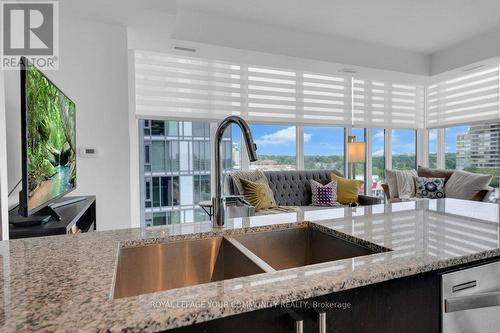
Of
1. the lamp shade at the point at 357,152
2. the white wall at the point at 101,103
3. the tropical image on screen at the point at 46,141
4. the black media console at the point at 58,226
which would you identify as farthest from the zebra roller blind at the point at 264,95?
the black media console at the point at 58,226

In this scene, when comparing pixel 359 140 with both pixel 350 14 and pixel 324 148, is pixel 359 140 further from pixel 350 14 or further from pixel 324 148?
pixel 350 14

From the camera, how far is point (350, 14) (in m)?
3.39

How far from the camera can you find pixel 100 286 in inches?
23.9

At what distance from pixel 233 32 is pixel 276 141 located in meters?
1.75

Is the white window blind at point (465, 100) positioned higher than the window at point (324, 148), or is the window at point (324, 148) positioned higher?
the white window blind at point (465, 100)

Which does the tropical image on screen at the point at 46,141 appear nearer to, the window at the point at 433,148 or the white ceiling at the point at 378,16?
the white ceiling at the point at 378,16

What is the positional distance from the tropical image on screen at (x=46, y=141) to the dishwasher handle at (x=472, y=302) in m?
1.66

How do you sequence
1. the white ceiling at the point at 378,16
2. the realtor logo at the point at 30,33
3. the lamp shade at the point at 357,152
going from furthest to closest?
the lamp shade at the point at 357,152, the white ceiling at the point at 378,16, the realtor logo at the point at 30,33

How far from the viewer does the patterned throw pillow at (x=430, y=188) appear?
14.7 ft

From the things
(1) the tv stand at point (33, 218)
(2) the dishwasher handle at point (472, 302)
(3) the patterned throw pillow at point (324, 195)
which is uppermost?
(1) the tv stand at point (33, 218)

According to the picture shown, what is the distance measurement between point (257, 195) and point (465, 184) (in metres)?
2.98

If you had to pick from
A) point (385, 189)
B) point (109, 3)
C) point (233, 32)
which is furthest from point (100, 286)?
point (385, 189)

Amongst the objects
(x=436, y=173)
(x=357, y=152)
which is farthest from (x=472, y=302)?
(x=436, y=173)

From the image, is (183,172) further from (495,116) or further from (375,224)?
(495,116)
